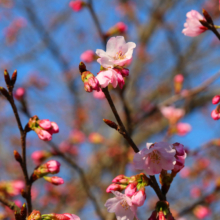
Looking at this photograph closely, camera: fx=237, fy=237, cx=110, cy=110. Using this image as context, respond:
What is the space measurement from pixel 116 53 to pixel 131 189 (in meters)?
0.62

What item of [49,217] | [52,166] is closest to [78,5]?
[52,166]

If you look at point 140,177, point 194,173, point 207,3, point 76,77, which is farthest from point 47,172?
point 207,3

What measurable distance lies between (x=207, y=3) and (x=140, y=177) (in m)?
7.05

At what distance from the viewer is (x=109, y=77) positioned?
95cm

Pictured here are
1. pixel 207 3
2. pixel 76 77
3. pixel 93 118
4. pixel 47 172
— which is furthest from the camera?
pixel 93 118

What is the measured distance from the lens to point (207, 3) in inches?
262

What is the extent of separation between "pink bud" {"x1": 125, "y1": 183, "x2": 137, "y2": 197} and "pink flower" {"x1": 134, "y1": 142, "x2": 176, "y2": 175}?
0.08 metres

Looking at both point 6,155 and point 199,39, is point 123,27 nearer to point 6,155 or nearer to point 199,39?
point 199,39

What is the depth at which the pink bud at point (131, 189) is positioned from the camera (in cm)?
96

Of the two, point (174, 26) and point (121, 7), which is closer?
point (174, 26)

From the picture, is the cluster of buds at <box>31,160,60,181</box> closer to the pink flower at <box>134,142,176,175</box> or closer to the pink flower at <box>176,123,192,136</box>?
the pink flower at <box>134,142,176,175</box>

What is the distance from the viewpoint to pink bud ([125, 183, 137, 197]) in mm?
961

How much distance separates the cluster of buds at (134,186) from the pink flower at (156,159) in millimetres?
42

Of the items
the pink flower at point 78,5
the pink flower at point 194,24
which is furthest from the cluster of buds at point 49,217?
the pink flower at point 78,5
